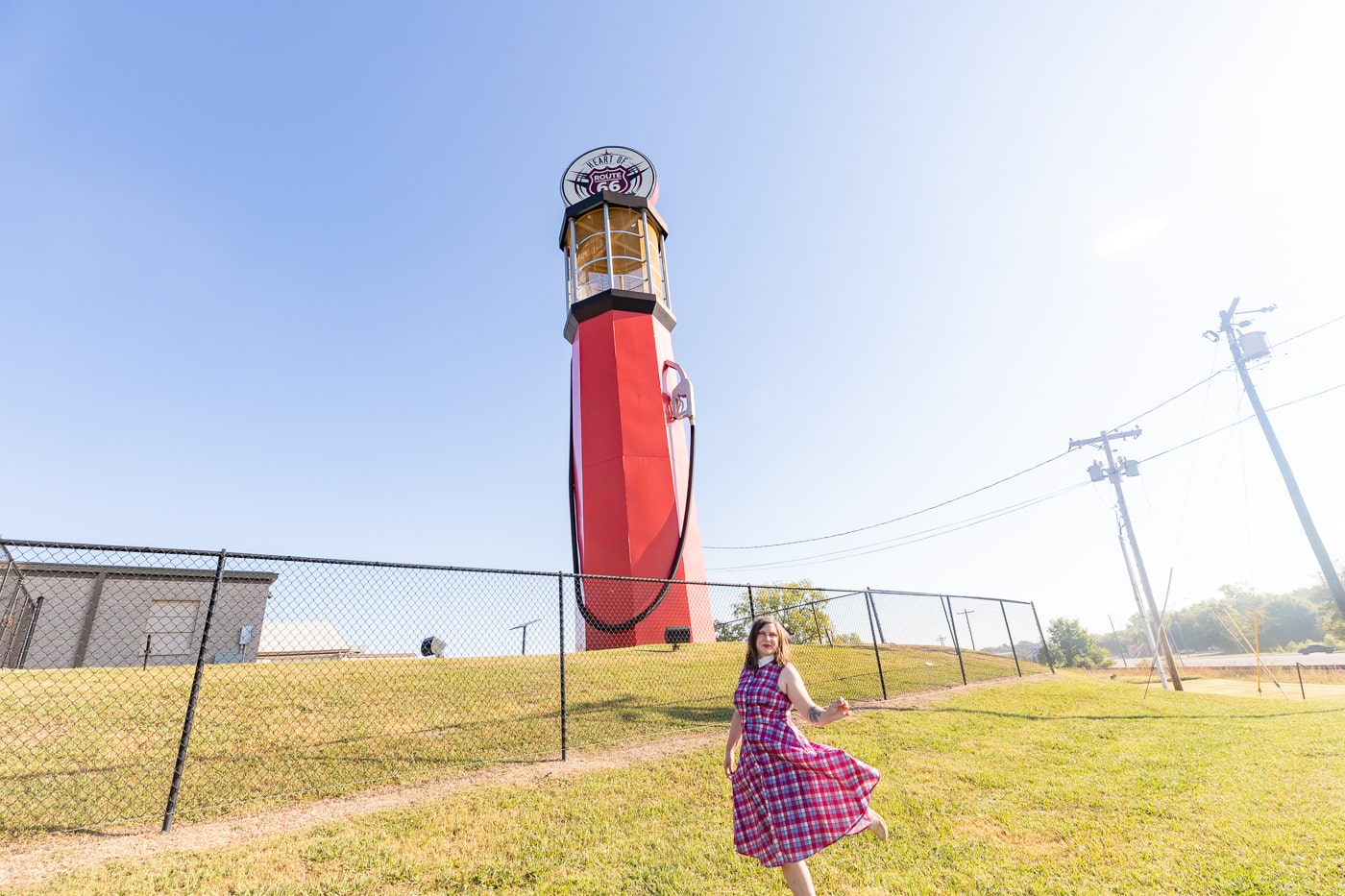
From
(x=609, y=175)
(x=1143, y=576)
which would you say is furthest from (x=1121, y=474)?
(x=609, y=175)

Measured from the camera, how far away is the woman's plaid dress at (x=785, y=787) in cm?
302

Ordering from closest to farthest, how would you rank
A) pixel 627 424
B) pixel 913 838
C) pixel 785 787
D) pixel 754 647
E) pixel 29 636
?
pixel 785 787
pixel 754 647
pixel 913 838
pixel 29 636
pixel 627 424

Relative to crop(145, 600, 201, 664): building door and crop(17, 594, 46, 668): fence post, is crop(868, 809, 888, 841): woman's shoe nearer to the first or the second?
crop(17, 594, 46, 668): fence post

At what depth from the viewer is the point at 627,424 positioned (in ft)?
53.4

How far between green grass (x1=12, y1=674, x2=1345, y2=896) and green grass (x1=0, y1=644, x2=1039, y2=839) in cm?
134

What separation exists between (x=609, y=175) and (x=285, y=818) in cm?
2011

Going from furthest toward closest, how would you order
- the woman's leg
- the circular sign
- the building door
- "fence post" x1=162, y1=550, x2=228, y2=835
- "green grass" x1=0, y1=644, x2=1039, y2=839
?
the circular sign, the building door, "green grass" x1=0, y1=644, x2=1039, y2=839, "fence post" x1=162, y1=550, x2=228, y2=835, the woman's leg

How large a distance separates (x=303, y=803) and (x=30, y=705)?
197 inches

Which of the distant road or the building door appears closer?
the building door

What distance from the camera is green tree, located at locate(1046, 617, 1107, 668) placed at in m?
47.5

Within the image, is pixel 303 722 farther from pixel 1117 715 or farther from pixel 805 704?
pixel 1117 715

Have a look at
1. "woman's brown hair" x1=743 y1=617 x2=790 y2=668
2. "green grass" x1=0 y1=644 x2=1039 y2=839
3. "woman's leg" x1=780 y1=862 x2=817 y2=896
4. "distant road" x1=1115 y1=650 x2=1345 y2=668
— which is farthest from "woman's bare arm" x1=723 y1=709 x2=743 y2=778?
"distant road" x1=1115 y1=650 x2=1345 y2=668

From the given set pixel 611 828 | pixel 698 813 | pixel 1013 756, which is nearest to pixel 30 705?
pixel 611 828

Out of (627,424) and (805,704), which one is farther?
(627,424)
